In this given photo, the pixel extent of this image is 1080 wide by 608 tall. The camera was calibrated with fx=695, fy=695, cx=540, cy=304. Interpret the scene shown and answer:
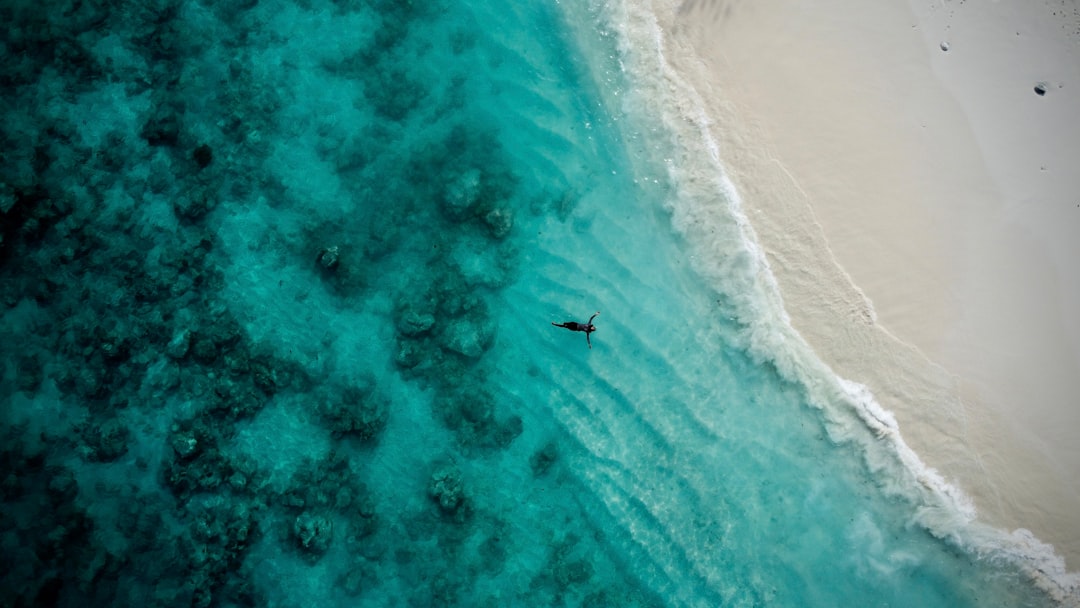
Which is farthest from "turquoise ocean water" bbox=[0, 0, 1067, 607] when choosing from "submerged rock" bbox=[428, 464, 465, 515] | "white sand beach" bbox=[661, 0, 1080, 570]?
"white sand beach" bbox=[661, 0, 1080, 570]

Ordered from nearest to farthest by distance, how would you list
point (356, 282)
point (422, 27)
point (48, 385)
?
point (48, 385) → point (356, 282) → point (422, 27)

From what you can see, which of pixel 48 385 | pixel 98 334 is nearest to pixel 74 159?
pixel 98 334

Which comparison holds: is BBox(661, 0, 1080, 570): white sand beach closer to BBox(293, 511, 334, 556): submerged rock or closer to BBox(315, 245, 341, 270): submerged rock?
BBox(315, 245, 341, 270): submerged rock

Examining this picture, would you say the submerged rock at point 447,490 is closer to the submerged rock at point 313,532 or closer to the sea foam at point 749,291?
the submerged rock at point 313,532

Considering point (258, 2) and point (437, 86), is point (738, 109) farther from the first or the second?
point (258, 2)

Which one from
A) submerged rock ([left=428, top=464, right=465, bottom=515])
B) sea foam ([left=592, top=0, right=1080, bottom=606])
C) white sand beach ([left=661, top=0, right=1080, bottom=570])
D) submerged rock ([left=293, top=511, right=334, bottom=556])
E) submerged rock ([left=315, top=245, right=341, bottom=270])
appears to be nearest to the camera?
submerged rock ([left=293, top=511, right=334, bottom=556])

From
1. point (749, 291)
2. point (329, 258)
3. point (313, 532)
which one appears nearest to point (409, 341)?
point (329, 258)

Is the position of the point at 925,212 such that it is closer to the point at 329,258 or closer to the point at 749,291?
the point at 749,291
